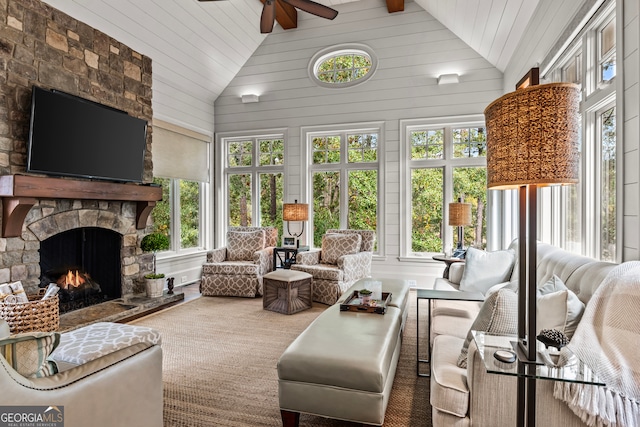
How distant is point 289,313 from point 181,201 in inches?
111

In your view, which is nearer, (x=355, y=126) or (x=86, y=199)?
(x=86, y=199)

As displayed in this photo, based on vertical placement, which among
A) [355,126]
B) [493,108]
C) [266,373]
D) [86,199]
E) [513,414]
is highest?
[355,126]

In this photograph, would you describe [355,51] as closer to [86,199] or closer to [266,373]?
[86,199]

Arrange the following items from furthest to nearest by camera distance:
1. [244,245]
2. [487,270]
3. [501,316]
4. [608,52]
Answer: [244,245], [487,270], [608,52], [501,316]

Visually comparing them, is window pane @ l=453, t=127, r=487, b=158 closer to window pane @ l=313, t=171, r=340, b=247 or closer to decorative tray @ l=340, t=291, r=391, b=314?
window pane @ l=313, t=171, r=340, b=247

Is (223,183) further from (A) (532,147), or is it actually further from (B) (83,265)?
(A) (532,147)

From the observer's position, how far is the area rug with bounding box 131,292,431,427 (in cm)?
208

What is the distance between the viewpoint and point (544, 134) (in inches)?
47.4

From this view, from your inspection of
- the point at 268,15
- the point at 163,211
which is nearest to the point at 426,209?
the point at 268,15

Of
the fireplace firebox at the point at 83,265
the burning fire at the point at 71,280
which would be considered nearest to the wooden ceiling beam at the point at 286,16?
the fireplace firebox at the point at 83,265

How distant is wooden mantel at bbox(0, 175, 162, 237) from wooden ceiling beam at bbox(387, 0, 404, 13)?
4.25 metres

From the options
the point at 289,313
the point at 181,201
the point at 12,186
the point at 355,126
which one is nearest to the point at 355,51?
the point at 355,126

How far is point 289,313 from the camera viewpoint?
404 centimetres

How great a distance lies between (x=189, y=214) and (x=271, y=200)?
137 centimetres
